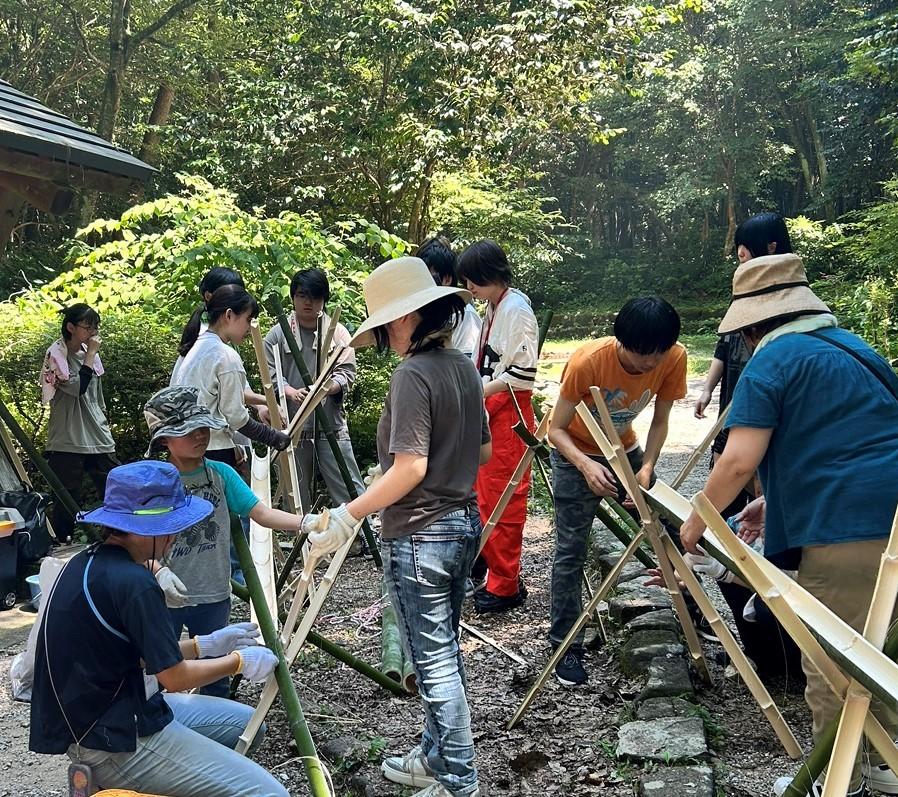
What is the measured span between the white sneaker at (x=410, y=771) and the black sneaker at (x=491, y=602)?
175cm

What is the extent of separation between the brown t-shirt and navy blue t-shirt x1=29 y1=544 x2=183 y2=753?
0.77m

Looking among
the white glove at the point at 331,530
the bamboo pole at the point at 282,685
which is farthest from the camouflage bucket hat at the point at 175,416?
the white glove at the point at 331,530

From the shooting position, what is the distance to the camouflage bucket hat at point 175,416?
292cm

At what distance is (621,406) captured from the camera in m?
3.62

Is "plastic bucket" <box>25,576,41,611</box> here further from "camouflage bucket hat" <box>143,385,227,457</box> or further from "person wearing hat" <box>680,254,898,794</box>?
"person wearing hat" <box>680,254,898,794</box>

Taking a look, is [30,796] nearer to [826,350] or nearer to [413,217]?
[826,350]

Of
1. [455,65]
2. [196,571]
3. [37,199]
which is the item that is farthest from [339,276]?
[196,571]

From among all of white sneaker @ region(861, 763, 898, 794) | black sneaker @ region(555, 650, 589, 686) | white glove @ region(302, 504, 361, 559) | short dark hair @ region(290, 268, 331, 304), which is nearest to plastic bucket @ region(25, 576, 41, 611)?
white glove @ region(302, 504, 361, 559)

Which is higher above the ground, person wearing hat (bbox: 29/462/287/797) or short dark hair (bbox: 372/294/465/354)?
short dark hair (bbox: 372/294/465/354)

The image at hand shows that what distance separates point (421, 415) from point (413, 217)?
992 cm

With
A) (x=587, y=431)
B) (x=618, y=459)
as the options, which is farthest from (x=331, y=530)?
(x=587, y=431)

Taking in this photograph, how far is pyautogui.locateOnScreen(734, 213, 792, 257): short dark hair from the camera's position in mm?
3897

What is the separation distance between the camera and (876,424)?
7.87ft

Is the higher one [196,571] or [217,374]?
[217,374]
